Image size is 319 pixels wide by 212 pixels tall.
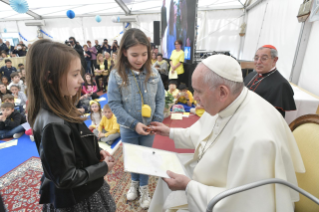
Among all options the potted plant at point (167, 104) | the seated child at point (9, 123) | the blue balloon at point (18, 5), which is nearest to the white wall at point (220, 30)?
the potted plant at point (167, 104)

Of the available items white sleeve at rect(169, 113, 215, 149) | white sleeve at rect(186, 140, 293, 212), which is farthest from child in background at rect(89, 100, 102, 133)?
white sleeve at rect(186, 140, 293, 212)

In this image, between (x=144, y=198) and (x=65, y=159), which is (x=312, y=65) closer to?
(x=144, y=198)

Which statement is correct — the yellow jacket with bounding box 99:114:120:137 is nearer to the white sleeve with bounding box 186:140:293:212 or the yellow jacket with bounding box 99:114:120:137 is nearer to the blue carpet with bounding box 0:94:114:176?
the blue carpet with bounding box 0:94:114:176

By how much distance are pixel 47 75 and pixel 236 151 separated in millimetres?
1138

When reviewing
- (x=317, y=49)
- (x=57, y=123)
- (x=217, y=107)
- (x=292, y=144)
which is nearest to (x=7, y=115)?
(x=57, y=123)

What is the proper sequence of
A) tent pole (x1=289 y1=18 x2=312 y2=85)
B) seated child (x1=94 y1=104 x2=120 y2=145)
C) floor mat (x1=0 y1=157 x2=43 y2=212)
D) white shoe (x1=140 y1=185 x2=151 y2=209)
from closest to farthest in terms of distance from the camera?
white shoe (x1=140 y1=185 x2=151 y2=209) < floor mat (x1=0 y1=157 x2=43 y2=212) < tent pole (x1=289 y1=18 x2=312 y2=85) < seated child (x1=94 y1=104 x2=120 y2=145)

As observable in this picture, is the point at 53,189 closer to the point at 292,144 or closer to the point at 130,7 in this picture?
the point at 292,144

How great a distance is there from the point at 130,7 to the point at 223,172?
13.5m

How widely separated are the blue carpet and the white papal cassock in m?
2.63

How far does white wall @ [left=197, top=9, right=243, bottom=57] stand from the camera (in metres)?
10.7

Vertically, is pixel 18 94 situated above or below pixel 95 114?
above

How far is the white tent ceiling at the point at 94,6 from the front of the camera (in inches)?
423

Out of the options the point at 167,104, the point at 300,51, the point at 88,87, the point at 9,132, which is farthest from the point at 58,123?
the point at 88,87

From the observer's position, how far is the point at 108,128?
3.64 meters
